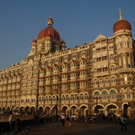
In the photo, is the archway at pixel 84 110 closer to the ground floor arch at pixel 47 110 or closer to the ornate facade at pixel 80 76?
the ornate facade at pixel 80 76

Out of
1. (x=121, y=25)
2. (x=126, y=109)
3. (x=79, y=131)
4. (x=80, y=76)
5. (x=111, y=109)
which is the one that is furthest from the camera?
(x=80, y=76)

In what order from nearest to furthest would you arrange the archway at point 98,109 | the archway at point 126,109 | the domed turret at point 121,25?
the archway at point 126,109
the domed turret at point 121,25
the archway at point 98,109

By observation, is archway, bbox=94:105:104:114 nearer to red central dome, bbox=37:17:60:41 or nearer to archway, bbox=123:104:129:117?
archway, bbox=123:104:129:117

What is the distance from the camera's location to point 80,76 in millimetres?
53312

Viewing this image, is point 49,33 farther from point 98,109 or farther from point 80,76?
point 98,109

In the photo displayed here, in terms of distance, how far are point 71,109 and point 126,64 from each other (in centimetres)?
2306

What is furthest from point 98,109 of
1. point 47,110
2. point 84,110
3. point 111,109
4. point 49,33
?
point 49,33

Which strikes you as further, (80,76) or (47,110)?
(47,110)

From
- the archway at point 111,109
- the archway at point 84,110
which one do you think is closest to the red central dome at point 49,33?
the archway at point 84,110

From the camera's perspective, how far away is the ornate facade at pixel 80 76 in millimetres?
45375

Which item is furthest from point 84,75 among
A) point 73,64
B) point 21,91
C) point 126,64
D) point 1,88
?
point 1,88

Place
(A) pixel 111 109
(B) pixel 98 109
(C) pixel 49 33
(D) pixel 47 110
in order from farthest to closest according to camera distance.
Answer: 1. (C) pixel 49 33
2. (D) pixel 47 110
3. (B) pixel 98 109
4. (A) pixel 111 109

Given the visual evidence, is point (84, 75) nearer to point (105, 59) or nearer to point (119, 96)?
point (105, 59)

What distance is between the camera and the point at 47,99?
2442 inches
